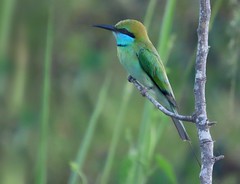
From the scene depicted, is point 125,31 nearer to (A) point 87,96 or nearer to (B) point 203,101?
(B) point 203,101

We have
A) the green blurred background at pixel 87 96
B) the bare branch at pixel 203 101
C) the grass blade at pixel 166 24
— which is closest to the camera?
the bare branch at pixel 203 101

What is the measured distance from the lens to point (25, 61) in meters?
4.18

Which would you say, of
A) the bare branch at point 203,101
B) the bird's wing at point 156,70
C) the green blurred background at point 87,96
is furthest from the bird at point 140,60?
the green blurred background at point 87,96

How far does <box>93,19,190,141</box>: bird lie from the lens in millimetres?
2178

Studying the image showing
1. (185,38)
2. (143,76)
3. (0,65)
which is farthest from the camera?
(185,38)

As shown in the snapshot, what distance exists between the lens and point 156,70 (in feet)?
7.22

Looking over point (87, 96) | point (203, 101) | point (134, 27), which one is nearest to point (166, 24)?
point (134, 27)

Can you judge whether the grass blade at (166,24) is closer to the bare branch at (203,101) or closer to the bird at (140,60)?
the bird at (140,60)

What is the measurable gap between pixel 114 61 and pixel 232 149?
2.32 feet

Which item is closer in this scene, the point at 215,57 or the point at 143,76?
the point at 143,76

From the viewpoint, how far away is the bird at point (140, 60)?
2.18 metres

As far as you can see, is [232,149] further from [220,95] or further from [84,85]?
[84,85]

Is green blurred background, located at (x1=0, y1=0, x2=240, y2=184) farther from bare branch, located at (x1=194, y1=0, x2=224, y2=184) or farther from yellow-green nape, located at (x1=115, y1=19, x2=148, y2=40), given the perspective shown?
bare branch, located at (x1=194, y1=0, x2=224, y2=184)

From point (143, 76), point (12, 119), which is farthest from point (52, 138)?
point (143, 76)
